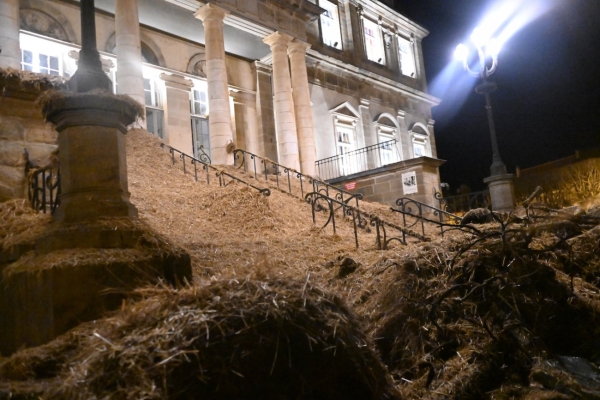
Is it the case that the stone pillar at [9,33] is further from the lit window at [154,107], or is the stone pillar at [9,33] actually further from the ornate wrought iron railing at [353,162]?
the ornate wrought iron railing at [353,162]

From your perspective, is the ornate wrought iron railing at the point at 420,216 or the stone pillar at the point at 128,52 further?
the stone pillar at the point at 128,52

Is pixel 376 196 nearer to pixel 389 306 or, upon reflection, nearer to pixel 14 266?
pixel 389 306

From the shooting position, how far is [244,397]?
2.48 m

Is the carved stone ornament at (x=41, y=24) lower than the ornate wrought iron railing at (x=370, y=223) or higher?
higher

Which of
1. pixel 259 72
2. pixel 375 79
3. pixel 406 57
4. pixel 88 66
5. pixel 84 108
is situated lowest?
pixel 84 108

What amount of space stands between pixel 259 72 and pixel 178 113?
492 cm

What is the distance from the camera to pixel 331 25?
25078mm

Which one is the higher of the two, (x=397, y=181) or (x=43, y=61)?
(x=43, y=61)

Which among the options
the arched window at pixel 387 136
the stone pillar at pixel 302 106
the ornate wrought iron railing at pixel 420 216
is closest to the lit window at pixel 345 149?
the arched window at pixel 387 136

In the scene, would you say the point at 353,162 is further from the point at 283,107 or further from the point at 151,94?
the point at 151,94

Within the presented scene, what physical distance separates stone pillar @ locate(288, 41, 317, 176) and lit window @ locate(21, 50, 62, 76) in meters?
8.73

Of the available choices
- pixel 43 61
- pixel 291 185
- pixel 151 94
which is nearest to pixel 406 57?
pixel 151 94

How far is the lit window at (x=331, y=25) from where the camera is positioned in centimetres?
2461

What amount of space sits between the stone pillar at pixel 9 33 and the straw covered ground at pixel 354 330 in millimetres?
8697
